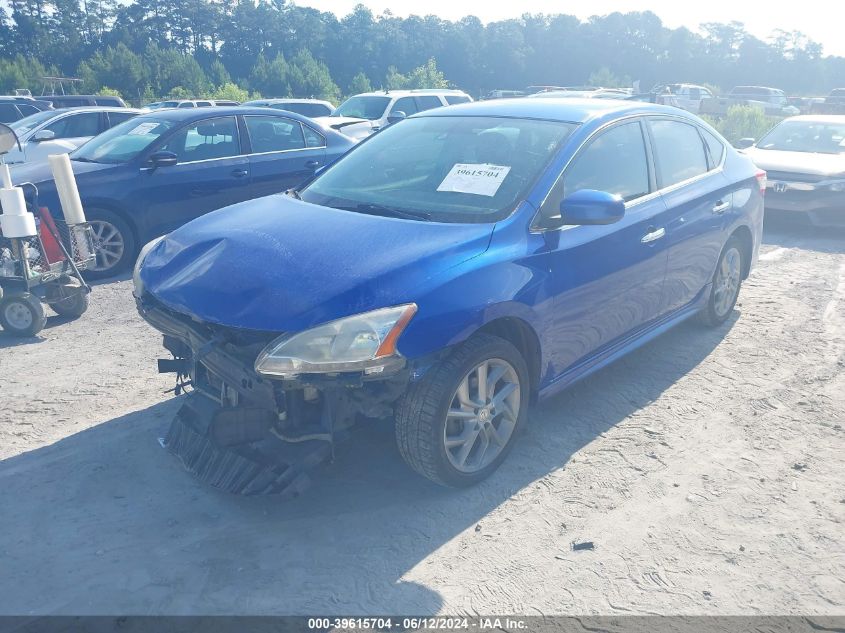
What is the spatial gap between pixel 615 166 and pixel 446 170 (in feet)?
3.38

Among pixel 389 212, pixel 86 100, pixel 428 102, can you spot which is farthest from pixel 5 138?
pixel 86 100

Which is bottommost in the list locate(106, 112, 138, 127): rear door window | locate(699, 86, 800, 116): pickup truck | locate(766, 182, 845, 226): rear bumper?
locate(699, 86, 800, 116): pickup truck

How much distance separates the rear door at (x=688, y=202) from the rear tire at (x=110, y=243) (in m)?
5.37

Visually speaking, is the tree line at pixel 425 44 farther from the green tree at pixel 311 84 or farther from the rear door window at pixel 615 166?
the rear door window at pixel 615 166

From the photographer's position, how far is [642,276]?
4.49m

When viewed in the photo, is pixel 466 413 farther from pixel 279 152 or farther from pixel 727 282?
pixel 279 152

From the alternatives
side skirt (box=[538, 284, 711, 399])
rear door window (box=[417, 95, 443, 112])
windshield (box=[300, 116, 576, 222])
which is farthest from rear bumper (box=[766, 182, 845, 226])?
rear door window (box=[417, 95, 443, 112])

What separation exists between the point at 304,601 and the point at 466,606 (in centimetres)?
62

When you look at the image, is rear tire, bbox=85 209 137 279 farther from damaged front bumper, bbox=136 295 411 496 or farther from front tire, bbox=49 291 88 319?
damaged front bumper, bbox=136 295 411 496

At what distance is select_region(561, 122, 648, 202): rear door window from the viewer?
409 cm

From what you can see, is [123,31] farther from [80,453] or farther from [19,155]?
[80,453]

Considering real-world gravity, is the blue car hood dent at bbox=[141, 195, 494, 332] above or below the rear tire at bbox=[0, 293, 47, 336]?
above

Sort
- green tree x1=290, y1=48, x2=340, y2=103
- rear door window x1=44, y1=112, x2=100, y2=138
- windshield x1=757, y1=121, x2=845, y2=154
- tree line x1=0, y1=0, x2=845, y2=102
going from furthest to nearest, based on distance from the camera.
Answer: tree line x1=0, y1=0, x2=845, y2=102 → green tree x1=290, y1=48, x2=340, y2=103 → rear door window x1=44, y1=112, x2=100, y2=138 → windshield x1=757, y1=121, x2=845, y2=154

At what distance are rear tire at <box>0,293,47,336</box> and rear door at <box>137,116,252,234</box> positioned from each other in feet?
7.32
